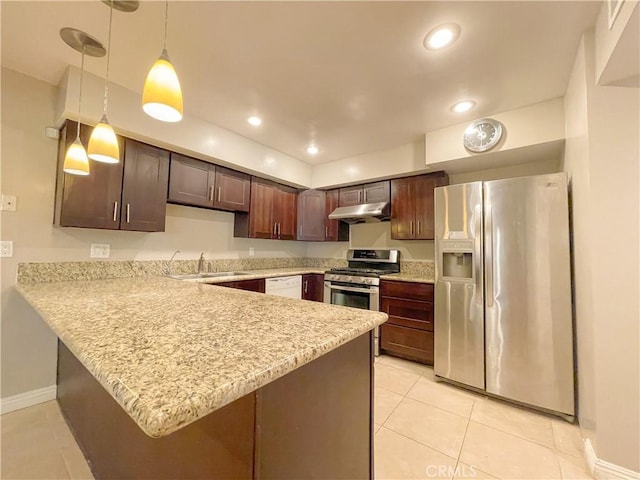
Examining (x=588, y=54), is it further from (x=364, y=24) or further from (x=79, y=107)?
(x=79, y=107)

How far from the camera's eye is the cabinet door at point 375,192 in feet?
11.4

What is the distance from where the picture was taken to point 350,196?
12.4 ft

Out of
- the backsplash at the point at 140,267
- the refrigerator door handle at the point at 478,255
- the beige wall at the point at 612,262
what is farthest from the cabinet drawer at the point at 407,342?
the beige wall at the point at 612,262

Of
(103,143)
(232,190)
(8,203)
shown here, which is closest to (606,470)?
(103,143)

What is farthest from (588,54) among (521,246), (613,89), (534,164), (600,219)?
(534,164)

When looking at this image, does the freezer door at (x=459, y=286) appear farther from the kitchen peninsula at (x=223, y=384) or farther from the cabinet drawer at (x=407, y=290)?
the kitchen peninsula at (x=223, y=384)

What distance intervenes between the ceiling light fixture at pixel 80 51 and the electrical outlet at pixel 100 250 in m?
0.87

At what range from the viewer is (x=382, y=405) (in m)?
2.11

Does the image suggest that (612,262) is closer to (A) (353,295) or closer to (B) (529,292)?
(B) (529,292)

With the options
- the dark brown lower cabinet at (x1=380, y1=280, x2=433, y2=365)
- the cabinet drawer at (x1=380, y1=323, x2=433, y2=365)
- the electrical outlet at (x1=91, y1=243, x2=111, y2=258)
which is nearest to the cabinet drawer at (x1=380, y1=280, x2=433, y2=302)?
the dark brown lower cabinet at (x1=380, y1=280, x2=433, y2=365)

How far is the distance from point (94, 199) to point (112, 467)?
182 cm

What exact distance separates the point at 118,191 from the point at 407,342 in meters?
3.08

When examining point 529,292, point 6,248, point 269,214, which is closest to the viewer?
point 6,248

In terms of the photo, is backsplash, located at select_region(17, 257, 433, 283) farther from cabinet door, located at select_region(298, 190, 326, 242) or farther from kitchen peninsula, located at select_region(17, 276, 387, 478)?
kitchen peninsula, located at select_region(17, 276, 387, 478)
